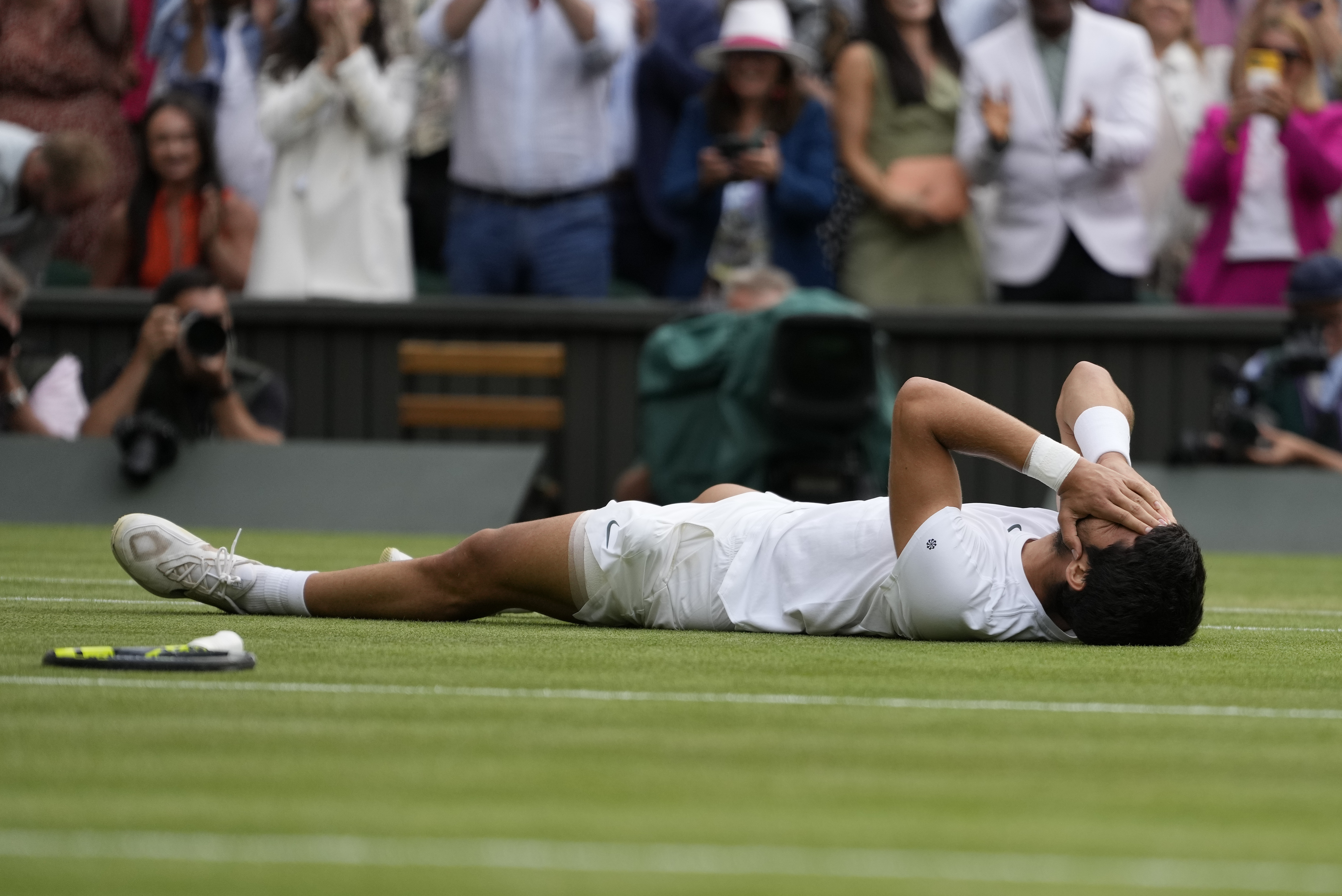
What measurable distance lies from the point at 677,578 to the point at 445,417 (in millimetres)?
6158

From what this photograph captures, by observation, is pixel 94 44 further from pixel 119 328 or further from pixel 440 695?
pixel 440 695

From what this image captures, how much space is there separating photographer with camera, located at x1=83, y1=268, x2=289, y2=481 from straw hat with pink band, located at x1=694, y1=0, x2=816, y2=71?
2.88 m

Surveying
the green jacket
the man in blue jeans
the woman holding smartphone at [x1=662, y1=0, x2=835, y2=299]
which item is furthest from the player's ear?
the man in blue jeans

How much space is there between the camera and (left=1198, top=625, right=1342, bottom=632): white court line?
6.09m

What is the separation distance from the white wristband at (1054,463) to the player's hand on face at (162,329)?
6.12m

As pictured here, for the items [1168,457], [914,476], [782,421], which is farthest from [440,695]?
[1168,457]

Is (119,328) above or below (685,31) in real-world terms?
below

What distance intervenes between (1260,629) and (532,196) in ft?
18.3

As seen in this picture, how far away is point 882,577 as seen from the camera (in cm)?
508

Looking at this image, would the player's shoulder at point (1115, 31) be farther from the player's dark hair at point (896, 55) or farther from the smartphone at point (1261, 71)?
the player's dark hair at point (896, 55)

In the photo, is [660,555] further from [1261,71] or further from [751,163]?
[1261,71]

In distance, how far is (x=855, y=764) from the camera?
3309 millimetres

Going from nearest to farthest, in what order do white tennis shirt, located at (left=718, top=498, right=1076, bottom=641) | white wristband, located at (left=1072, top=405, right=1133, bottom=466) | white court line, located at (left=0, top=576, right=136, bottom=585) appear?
white tennis shirt, located at (left=718, top=498, right=1076, bottom=641), white wristband, located at (left=1072, top=405, right=1133, bottom=466), white court line, located at (left=0, top=576, right=136, bottom=585)

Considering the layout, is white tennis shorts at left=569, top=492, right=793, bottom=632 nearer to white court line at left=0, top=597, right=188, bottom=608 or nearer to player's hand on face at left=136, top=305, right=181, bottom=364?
white court line at left=0, top=597, right=188, bottom=608
